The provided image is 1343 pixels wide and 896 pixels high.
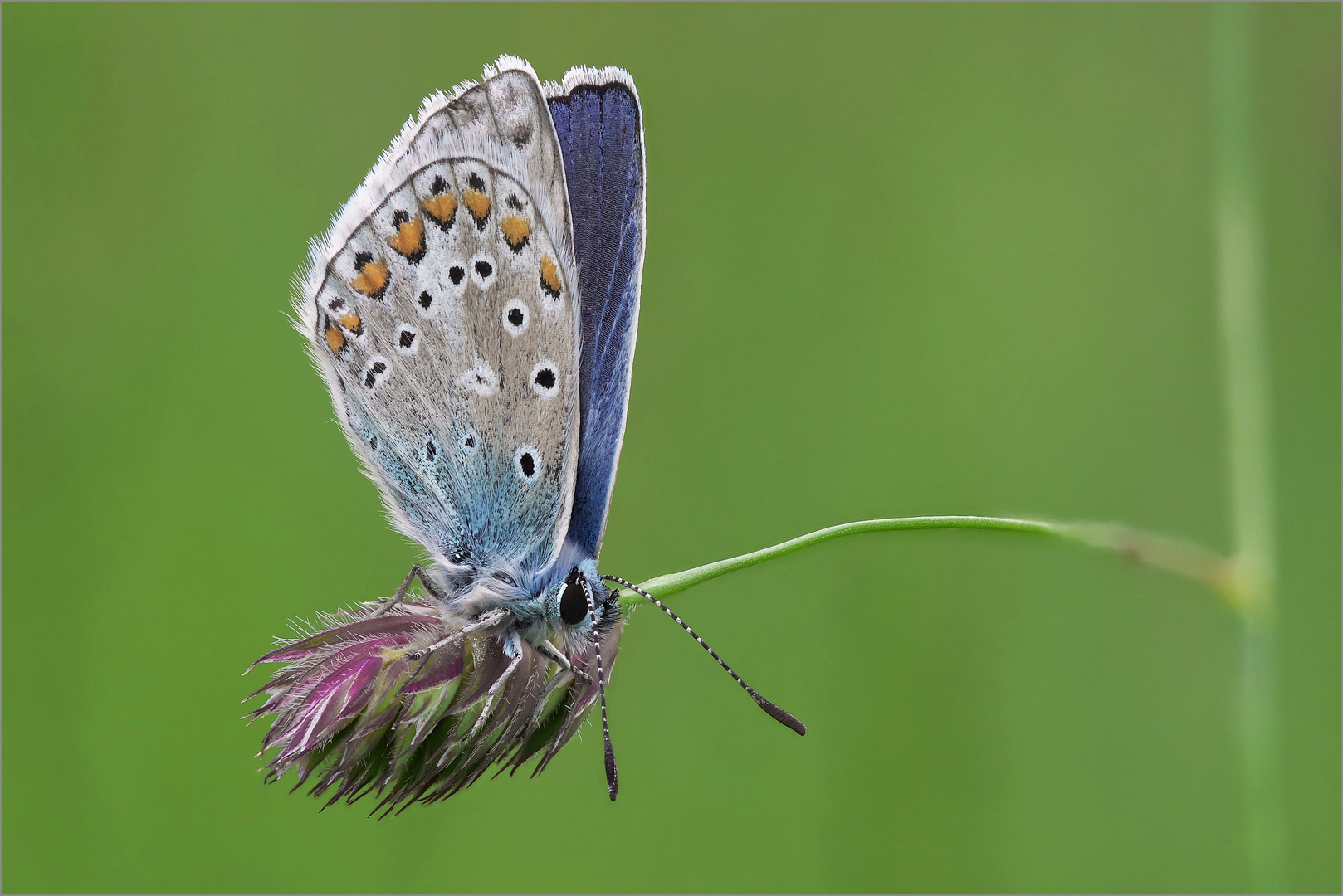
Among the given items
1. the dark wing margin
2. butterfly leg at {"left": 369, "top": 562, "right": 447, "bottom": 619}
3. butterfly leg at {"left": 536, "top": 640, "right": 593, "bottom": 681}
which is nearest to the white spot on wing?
the dark wing margin

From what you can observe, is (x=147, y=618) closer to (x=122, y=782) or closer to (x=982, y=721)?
(x=122, y=782)

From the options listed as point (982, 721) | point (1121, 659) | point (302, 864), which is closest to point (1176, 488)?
point (1121, 659)

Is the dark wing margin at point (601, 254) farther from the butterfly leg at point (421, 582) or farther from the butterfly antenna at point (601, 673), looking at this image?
the butterfly leg at point (421, 582)

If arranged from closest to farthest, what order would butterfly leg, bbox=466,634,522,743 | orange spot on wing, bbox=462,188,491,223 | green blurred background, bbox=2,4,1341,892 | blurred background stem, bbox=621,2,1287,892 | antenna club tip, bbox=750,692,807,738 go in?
blurred background stem, bbox=621,2,1287,892
butterfly leg, bbox=466,634,522,743
antenna club tip, bbox=750,692,807,738
orange spot on wing, bbox=462,188,491,223
green blurred background, bbox=2,4,1341,892

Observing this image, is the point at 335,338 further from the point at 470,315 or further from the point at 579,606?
the point at 579,606

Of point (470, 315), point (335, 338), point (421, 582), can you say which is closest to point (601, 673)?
point (421, 582)

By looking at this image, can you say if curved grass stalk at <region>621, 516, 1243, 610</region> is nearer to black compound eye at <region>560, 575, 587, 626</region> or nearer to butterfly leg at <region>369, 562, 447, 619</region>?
black compound eye at <region>560, 575, 587, 626</region>

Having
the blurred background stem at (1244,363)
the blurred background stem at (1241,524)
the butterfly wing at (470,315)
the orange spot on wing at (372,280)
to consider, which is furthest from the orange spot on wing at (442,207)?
the blurred background stem at (1244,363)
